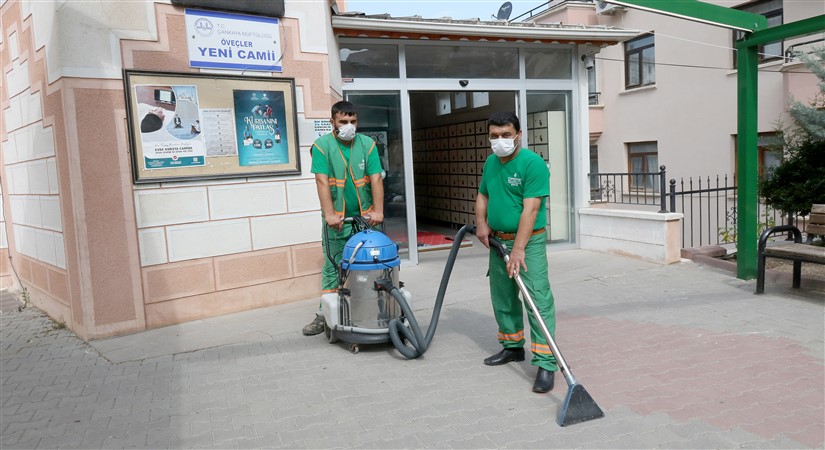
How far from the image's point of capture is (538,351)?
3998 mm

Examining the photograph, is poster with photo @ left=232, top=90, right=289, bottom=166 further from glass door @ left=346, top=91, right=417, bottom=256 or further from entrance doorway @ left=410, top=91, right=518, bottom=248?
entrance doorway @ left=410, top=91, right=518, bottom=248

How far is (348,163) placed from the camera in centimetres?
505

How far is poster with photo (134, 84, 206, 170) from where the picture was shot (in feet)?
18.6

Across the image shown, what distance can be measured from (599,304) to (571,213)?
363 cm

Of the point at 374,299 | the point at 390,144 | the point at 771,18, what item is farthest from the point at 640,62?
the point at 374,299

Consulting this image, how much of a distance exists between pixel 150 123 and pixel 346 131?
2011 millimetres

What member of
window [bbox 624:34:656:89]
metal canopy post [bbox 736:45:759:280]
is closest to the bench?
metal canopy post [bbox 736:45:759:280]

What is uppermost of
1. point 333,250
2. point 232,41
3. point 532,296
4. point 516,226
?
point 232,41

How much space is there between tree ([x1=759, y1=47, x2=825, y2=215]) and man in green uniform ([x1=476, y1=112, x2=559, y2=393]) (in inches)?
241

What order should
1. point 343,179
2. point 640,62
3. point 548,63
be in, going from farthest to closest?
point 640,62, point 548,63, point 343,179

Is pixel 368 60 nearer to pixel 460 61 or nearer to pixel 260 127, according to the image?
pixel 460 61

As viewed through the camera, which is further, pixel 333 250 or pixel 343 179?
pixel 333 250

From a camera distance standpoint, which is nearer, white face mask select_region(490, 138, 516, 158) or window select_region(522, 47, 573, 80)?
white face mask select_region(490, 138, 516, 158)

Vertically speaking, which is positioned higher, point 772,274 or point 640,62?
point 640,62
